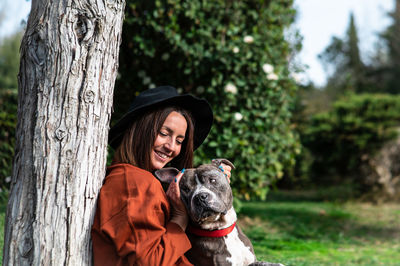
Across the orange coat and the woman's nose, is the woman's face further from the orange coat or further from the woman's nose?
the orange coat

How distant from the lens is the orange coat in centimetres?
201

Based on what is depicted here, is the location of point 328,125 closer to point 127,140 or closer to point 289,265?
point 289,265

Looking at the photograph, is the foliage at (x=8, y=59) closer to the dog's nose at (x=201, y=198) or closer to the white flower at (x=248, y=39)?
the white flower at (x=248, y=39)

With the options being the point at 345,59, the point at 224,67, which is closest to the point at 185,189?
the point at 224,67

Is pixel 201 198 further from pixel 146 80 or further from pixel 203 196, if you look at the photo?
pixel 146 80

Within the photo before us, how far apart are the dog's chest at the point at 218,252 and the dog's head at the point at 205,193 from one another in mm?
132

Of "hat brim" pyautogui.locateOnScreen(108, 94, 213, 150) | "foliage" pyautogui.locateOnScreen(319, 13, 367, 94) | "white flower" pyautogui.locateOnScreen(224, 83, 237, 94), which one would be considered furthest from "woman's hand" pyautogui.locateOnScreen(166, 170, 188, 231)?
"foliage" pyautogui.locateOnScreen(319, 13, 367, 94)

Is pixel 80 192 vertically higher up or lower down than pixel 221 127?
lower down

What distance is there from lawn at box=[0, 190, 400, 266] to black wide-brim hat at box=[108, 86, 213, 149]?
6.11 feet

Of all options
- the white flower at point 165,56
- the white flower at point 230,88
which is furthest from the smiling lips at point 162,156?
the white flower at point 165,56

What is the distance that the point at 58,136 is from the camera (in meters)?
2.06

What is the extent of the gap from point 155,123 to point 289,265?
197cm

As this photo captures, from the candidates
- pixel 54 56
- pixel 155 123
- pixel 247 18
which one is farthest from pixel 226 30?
pixel 54 56

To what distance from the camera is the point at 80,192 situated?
6.95 ft
